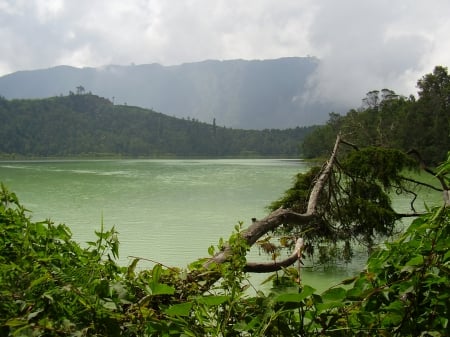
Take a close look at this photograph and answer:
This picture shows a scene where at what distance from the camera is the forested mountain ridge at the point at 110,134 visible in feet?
472

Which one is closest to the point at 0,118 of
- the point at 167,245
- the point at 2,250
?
the point at 167,245

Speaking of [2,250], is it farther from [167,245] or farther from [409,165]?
[167,245]

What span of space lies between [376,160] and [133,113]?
578 ft

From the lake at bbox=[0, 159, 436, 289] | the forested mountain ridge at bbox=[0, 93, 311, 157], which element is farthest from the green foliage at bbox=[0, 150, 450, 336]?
the forested mountain ridge at bbox=[0, 93, 311, 157]

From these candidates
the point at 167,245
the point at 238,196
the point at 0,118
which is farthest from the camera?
the point at 0,118

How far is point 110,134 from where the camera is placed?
15925cm

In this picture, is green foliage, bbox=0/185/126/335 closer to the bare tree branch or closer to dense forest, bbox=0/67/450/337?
dense forest, bbox=0/67/450/337

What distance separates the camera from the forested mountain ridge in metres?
144

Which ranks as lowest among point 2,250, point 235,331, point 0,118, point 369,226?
point 369,226

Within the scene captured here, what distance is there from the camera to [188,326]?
99 centimetres

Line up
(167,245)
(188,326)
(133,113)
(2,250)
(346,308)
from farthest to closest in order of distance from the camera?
(133,113) → (167,245) → (2,250) → (346,308) → (188,326)

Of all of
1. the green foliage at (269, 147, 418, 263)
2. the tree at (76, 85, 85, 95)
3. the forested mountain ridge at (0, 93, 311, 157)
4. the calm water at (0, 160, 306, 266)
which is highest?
the tree at (76, 85, 85, 95)

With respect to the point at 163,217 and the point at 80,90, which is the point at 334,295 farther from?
the point at 80,90

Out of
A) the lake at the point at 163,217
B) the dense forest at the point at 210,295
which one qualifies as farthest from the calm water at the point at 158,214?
the dense forest at the point at 210,295
